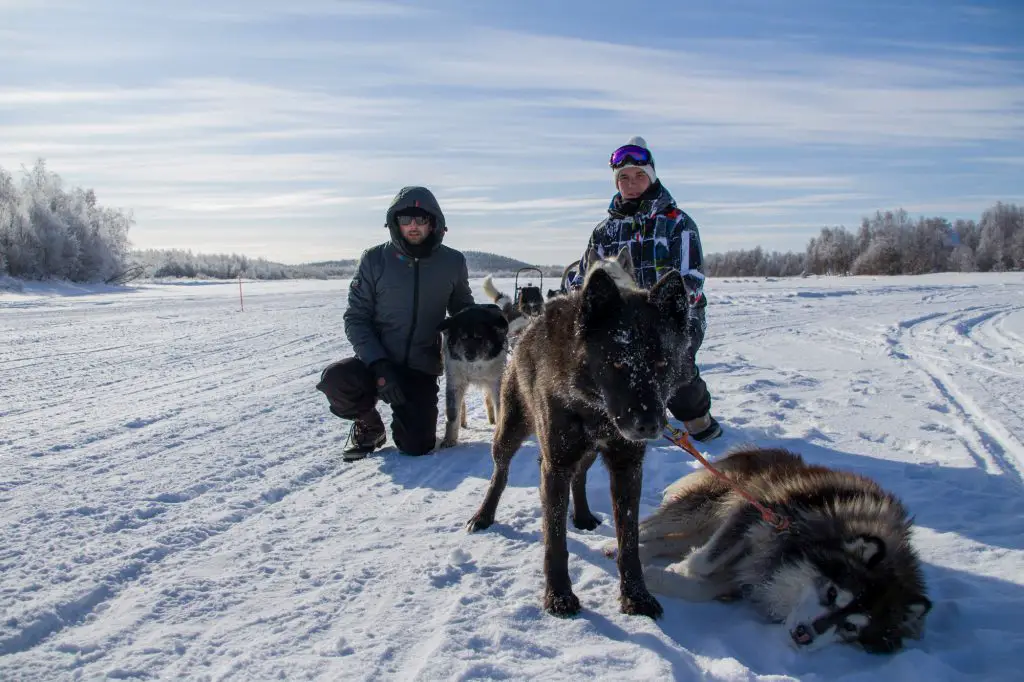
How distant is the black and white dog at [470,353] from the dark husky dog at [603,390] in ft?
7.37

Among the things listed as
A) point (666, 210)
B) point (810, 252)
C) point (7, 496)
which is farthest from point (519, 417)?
point (810, 252)

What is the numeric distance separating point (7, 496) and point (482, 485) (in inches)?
109

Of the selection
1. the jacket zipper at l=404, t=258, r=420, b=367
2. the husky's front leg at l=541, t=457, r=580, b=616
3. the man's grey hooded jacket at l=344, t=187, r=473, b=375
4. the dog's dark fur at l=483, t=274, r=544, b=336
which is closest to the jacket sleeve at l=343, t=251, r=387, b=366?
the man's grey hooded jacket at l=344, t=187, r=473, b=375

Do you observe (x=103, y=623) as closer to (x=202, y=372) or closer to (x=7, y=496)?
(x=7, y=496)

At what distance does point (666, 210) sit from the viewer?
4652mm

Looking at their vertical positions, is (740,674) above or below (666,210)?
below

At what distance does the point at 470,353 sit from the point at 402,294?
2.49 ft

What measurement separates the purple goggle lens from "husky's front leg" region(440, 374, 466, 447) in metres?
2.36

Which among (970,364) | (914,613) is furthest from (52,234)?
(914,613)

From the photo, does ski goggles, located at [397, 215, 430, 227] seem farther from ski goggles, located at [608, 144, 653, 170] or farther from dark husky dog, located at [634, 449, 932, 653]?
dark husky dog, located at [634, 449, 932, 653]

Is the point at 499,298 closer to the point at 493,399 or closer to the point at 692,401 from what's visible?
the point at 493,399

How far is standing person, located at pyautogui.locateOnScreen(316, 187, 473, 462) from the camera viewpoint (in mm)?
5152

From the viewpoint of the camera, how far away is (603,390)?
2520mm

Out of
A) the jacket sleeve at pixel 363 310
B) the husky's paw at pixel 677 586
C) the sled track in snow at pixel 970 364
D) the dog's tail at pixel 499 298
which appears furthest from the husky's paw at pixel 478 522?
the sled track in snow at pixel 970 364
